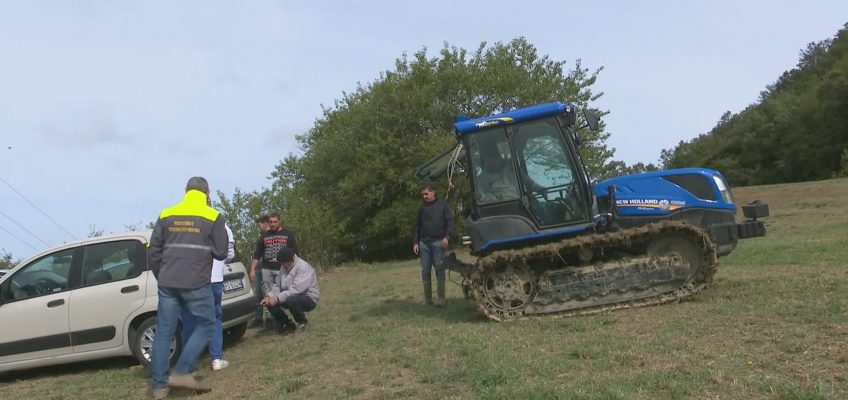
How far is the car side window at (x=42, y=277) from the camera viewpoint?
703 cm

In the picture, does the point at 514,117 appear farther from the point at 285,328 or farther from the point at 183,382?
the point at 183,382

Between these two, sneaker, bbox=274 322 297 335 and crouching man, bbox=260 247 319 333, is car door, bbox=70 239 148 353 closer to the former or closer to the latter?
crouching man, bbox=260 247 319 333

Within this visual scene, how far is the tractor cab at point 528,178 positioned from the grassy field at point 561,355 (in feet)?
3.42

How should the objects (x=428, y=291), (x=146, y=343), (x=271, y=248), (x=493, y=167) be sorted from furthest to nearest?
(x=428, y=291), (x=271, y=248), (x=493, y=167), (x=146, y=343)

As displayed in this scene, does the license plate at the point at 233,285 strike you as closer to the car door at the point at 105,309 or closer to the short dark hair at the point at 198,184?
the car door at the point at 105,309

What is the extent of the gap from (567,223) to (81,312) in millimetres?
5501

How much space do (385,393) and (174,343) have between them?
3.17 metres

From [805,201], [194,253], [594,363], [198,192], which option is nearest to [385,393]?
[594,363]

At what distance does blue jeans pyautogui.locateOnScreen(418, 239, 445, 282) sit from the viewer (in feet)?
27.5

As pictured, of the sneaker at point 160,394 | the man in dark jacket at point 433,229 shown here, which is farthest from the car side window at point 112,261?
the man in dark jacket at point 433,229

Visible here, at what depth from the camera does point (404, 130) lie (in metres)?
25.7

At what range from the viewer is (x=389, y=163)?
25344 mm

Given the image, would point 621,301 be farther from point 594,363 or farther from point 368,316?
point 368,316

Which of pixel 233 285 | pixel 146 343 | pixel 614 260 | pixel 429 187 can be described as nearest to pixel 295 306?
pixel 233 285
